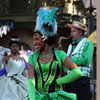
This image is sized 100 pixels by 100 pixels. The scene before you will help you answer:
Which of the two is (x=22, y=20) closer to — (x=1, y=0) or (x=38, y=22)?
(x=1, y=0)

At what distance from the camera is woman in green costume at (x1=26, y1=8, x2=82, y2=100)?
142 inches

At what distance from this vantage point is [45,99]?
3.62 metres

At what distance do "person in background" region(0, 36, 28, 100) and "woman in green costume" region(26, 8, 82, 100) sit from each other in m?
3.26

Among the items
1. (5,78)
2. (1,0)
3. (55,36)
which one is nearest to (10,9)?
(1,0)

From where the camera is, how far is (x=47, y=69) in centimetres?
367

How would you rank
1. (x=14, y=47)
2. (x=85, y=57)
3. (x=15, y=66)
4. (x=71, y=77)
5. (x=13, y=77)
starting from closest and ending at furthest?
1. (x=71, y=77)
2. (x=85, y=57)
3. (x=14, y=47)
4. (x=13, y=77)
5. (x=15, y=66)

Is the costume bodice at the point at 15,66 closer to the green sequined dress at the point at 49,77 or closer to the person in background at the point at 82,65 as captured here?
the person in background at the point at 82,65

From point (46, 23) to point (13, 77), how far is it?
12.2 ft

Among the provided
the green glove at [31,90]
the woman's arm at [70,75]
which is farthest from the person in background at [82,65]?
the green glove at [31,90]

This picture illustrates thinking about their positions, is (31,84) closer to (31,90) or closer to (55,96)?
(31,90)

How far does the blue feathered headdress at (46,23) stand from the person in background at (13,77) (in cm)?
331

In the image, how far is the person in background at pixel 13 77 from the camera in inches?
276

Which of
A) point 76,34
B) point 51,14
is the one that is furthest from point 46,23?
point 76,34

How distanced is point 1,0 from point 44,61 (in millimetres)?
17358
